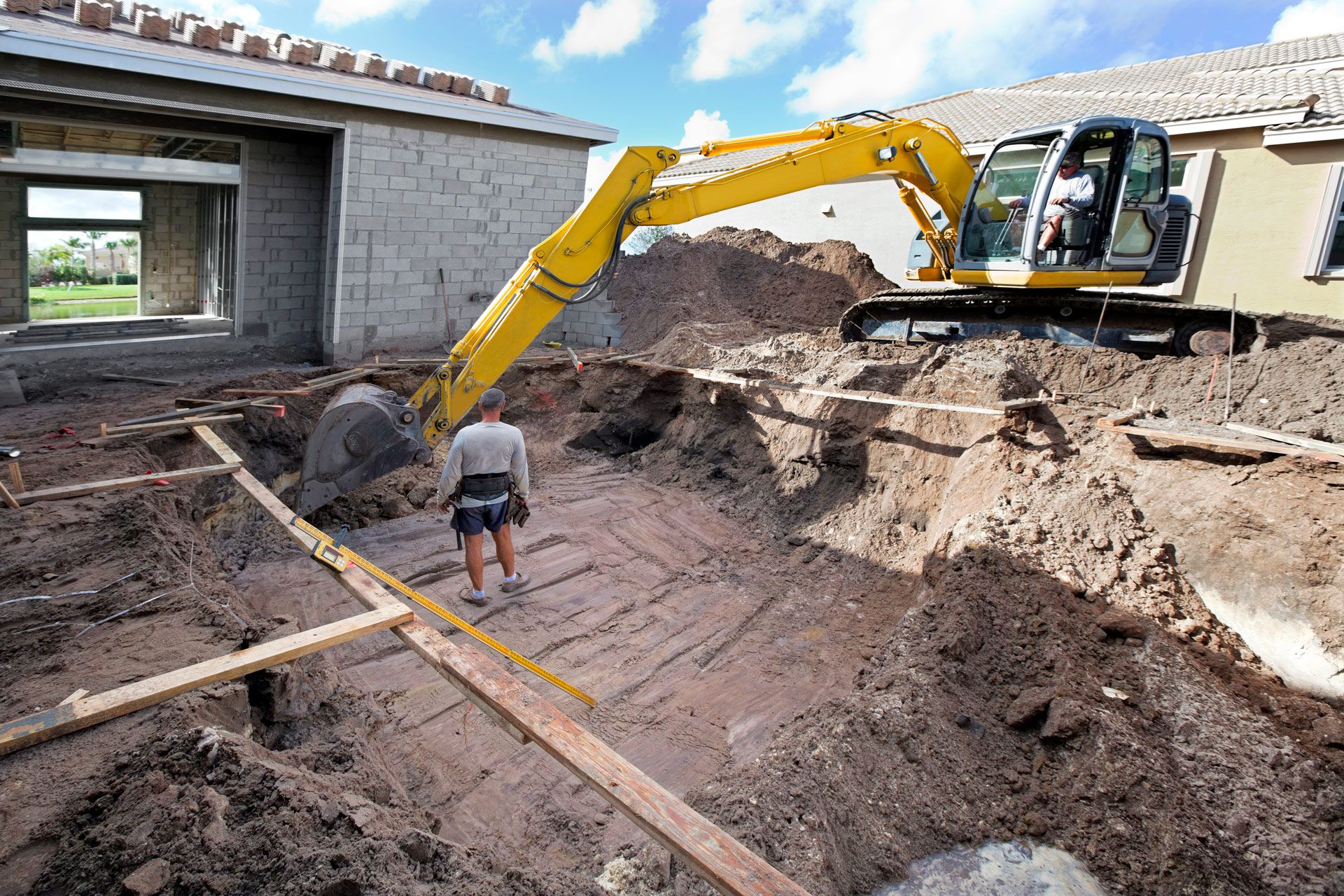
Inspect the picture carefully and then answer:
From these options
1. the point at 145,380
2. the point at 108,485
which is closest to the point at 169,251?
the point at 145,380

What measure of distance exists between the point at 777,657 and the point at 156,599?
3.73 metres

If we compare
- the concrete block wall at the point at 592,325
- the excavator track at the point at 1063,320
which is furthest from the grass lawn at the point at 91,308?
the excavator track at the point at 1063,320

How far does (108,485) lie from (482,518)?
7.63 ft

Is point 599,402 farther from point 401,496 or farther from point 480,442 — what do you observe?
point 480,442

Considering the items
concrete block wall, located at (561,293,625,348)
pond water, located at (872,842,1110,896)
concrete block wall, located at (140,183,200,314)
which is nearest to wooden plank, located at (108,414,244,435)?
pond water, located at (872,842,1110,896)

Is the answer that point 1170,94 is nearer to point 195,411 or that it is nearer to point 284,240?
point 284,240

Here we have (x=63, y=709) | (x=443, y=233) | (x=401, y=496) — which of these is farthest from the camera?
(x=443, y=233)

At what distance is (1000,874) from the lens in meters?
3.19

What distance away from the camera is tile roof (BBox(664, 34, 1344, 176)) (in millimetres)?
11055

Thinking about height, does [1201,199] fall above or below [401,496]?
above

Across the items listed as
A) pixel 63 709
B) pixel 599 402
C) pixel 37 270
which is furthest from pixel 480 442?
pixel 37 270

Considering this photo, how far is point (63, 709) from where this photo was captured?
8.51 ft

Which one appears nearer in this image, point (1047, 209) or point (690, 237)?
point (1047, 209)

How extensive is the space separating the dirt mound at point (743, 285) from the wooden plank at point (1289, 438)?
731 cm
